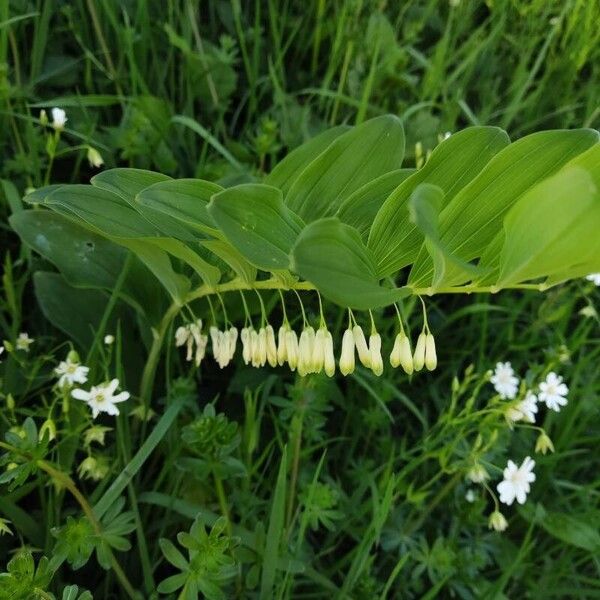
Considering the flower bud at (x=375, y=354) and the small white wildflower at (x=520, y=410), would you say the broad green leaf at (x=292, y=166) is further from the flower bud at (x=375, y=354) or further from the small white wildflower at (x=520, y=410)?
the small white wildflower at (x=520, y=410)

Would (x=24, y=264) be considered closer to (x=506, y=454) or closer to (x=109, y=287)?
(x=109, y=287)

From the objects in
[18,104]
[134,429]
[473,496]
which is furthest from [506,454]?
[18,104]

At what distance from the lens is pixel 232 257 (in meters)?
0.87

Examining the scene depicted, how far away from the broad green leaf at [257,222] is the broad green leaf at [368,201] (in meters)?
0.11

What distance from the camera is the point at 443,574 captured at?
3.92 ft

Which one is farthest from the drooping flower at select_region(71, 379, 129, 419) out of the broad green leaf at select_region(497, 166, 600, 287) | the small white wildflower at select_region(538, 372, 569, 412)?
the small white wildflower at select_region(538, 372, 569, 412)

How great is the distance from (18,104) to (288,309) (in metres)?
0.67

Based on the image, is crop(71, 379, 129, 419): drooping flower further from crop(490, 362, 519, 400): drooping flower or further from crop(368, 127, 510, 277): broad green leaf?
crop(490, 362, 519, 400): drooping flower

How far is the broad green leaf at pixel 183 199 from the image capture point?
2.52ft

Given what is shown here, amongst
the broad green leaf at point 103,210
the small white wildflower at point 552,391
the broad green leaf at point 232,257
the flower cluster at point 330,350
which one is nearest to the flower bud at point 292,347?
the flower cluster at point 330,350

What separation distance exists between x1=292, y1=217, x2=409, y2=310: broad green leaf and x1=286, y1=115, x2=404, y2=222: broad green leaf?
185 mm

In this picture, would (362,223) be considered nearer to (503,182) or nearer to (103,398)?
(503,182)

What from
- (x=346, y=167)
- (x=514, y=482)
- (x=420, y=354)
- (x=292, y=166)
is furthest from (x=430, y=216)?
(x=514, y=482)

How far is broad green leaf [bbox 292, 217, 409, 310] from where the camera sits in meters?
0.65
